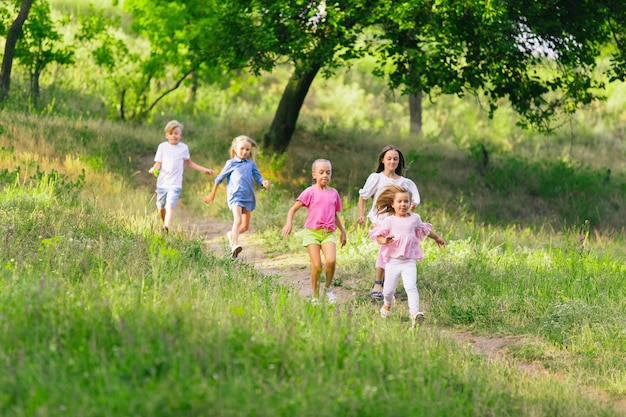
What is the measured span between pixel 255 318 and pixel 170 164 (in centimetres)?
624

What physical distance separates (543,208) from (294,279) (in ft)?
35.4

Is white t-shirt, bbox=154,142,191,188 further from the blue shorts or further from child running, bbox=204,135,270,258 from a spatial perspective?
child running, bbox=204,135,270,258

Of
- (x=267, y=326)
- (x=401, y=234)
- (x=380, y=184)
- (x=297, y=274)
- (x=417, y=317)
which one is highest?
(x=380, y=184)

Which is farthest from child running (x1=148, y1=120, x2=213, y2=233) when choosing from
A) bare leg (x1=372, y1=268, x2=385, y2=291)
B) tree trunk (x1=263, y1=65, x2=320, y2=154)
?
tree trunk (x1=263, y1=65, x2=320, y2=154)

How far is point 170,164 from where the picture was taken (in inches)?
458

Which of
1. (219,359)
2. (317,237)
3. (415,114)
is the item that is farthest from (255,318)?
(415,114)

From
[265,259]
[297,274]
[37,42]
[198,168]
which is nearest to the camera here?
[297,274]

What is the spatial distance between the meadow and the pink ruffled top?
0.57 m

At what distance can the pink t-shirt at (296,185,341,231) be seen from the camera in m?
8.33

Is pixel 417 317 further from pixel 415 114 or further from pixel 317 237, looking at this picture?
pixel 415 114

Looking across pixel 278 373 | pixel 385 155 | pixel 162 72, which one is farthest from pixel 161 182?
pixel 162 72

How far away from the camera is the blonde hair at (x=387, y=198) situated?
319 inches

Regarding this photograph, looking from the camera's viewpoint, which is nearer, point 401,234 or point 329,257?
point 401,234

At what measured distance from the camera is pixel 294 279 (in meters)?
9.87
